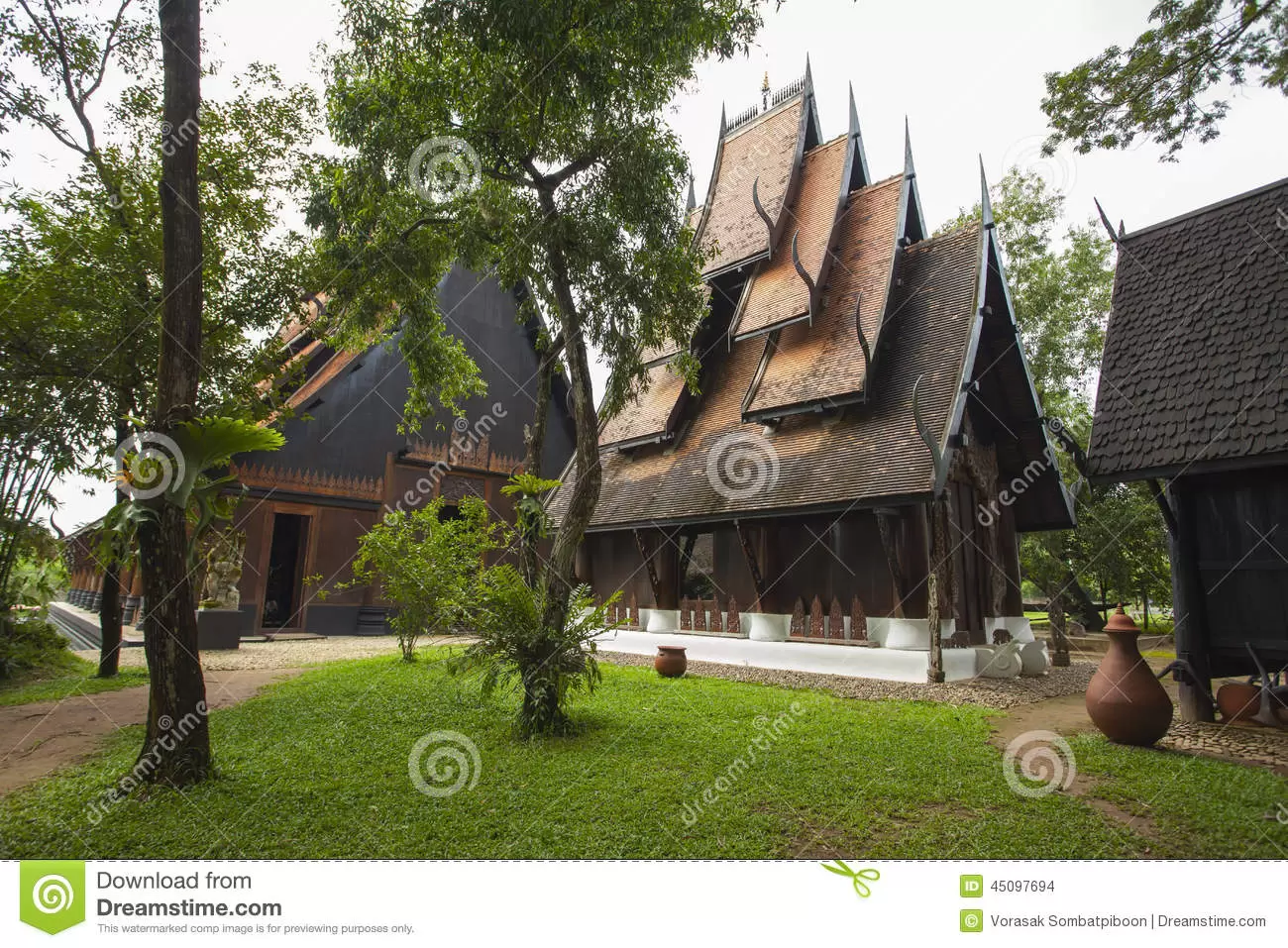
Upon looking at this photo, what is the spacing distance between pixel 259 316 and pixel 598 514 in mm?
6947

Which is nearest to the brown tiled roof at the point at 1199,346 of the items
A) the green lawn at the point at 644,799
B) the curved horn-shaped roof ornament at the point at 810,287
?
the green lawn at the point at 644,799

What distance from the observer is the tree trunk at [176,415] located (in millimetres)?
4707

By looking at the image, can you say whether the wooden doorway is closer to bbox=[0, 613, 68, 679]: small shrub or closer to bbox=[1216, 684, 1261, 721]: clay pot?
bbox=[0, 613, 68, 679]: small shrub

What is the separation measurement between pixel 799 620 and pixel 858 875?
770 centimetres

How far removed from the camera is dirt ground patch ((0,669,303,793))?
18.3ft

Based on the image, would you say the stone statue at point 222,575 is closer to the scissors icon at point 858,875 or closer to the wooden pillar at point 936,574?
the wooden pillar at point 936,574

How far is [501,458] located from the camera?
19.8 metres

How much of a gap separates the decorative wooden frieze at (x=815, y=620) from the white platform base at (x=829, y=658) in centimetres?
19

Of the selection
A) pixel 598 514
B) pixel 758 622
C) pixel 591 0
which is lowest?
pixel 758 622

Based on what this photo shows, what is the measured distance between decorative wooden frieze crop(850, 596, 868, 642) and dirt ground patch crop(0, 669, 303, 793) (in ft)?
27.1

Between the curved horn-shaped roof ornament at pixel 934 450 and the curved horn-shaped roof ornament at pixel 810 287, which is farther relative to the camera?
the curved horn-shaped roof ornament at pixel 810 287

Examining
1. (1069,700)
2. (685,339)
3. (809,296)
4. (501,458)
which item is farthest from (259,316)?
(1069,700)

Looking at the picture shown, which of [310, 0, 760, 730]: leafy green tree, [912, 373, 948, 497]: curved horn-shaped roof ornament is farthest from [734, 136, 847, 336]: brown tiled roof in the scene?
[310, 0, 760, 730]: leafy green tree

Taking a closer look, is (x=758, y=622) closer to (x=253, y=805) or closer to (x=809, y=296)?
(x=809, y=296)
